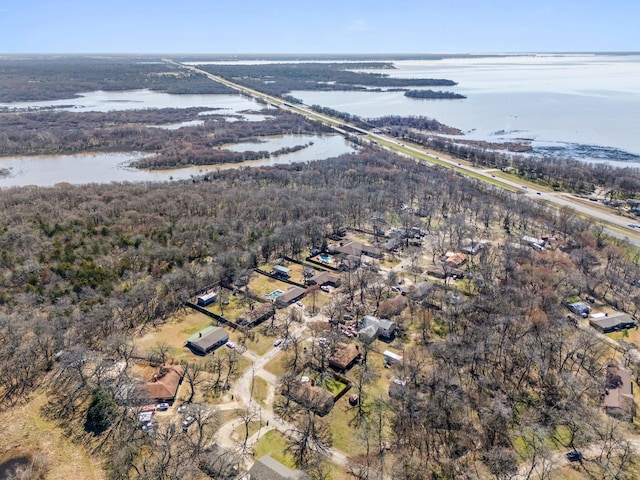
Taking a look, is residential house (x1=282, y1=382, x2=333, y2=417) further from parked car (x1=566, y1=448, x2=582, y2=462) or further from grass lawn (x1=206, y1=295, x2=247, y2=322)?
parked car (x1=566, y1=448, x2=582, y2=462)

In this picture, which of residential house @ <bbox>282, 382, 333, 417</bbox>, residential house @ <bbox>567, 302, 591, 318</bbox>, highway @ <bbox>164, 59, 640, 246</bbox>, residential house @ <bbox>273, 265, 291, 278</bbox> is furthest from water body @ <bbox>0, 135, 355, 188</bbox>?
residential house @ <bbox>567, 302, 591, 318</bbox>

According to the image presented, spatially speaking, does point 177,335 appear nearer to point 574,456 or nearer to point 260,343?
point 260,343

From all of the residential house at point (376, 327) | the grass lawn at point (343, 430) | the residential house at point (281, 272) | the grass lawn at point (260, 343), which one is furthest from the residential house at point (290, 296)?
the grass lawn at point (343, 430)

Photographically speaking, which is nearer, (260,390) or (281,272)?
(260,390)

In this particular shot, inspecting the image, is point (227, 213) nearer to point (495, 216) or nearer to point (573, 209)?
point (495, 216)

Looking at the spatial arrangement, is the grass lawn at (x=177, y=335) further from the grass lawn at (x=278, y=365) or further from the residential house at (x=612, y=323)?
the residential house at (x=612, y=323)

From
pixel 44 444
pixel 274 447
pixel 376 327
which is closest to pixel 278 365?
pixel 274 447
